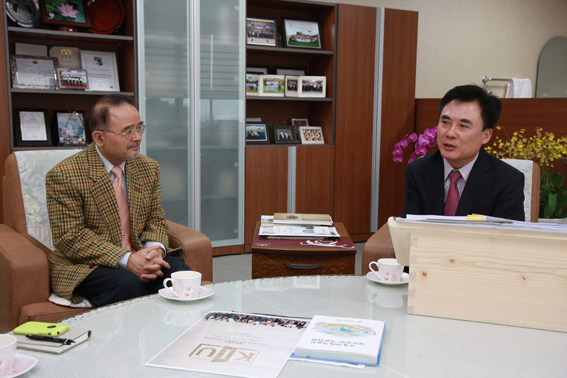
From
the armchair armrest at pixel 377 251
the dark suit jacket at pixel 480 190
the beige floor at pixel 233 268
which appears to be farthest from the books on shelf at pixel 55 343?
the beige floor at pixel 233 268

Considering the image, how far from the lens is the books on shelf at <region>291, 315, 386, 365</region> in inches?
38.9

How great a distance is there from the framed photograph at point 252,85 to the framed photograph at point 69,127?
→ 1.23 m

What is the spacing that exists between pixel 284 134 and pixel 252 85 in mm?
495

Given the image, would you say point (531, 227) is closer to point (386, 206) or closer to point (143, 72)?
point (143, 72)

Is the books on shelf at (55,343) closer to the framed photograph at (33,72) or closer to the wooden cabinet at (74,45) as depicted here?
the wooden cabinet at (74,45)

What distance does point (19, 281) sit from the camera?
170 cm

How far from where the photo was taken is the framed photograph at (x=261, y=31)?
12.5ft

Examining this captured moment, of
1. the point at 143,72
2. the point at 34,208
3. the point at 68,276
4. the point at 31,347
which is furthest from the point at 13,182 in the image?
the point at 143,72

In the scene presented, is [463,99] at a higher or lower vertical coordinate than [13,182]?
higher

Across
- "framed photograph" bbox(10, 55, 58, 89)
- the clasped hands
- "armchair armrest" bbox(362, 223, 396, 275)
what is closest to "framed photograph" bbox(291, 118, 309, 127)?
"framed photograph" bbox(10, 55, 58, 89)

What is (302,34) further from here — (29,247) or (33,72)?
(29,247)

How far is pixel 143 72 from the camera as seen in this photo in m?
3.42

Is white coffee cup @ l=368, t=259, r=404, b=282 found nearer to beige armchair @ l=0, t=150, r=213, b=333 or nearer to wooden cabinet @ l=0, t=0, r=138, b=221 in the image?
beige armchair @ l=0, t=150, r=213, b=333

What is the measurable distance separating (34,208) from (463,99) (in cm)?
184
